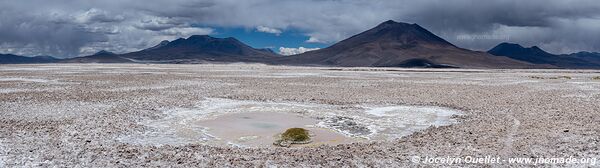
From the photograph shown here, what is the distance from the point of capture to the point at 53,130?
44.5 feet

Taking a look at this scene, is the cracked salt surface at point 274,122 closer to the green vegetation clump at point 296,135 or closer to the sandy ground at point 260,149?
the green vegetation clump at point 296,135

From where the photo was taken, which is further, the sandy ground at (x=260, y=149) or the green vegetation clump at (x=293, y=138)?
the green vegetation clump at (x=293, y=138)

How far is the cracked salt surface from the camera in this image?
13820 mm

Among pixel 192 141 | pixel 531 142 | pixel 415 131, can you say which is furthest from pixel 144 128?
pixel 531 142

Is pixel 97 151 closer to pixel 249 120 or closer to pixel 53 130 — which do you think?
pixel 53 130

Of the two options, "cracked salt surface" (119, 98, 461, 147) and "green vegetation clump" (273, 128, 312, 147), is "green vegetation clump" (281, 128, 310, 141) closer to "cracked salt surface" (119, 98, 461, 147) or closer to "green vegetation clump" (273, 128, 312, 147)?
"green vegetation clump" (273, 128, 312, 147)

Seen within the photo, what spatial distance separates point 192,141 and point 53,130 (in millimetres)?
3913

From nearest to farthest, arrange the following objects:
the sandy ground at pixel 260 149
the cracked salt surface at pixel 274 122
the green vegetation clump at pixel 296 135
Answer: the sandy ground at pixel 260 149
the green vegetation clump at pixel 296 135
the cracked salt surface at pixel 274 122

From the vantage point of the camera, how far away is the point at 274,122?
56.9 ft

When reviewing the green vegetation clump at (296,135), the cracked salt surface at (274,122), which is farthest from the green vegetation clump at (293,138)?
the cracked salt surface at (274,122)

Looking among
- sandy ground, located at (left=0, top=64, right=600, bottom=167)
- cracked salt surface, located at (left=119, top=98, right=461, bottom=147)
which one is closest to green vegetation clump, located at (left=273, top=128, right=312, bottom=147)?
cracked salt surface, located at (left=119, top=98, right=461, bottom=147)

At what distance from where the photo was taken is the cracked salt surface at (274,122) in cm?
1382

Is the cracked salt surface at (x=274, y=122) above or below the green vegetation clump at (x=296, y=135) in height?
below

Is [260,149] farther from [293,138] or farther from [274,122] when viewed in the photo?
[274,122]
